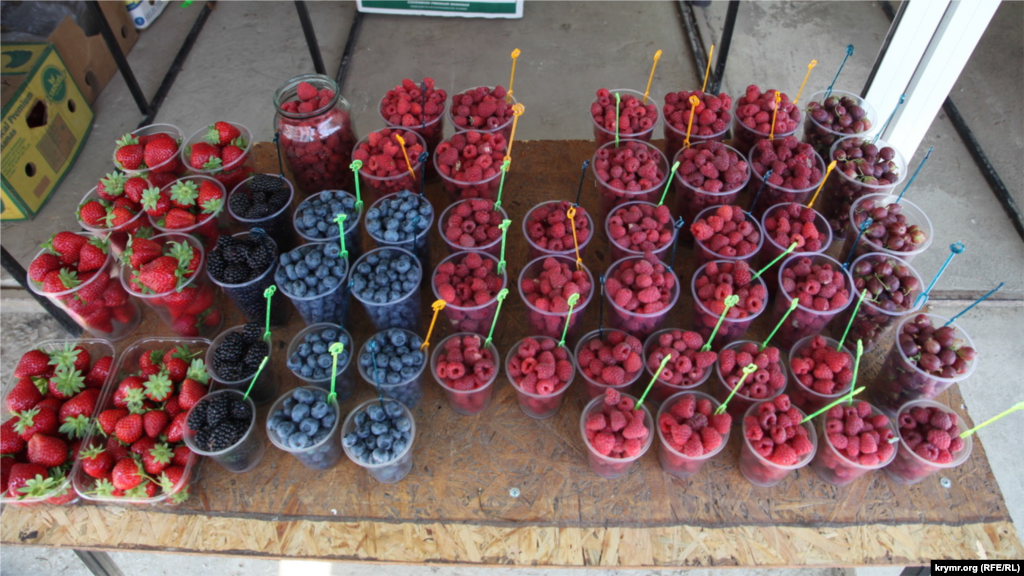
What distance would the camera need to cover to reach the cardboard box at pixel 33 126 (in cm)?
282

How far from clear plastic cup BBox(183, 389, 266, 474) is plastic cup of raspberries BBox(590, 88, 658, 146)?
1.32m

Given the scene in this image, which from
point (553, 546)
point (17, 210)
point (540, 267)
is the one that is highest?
point (540, 267)

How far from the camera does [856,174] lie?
1.82 meters

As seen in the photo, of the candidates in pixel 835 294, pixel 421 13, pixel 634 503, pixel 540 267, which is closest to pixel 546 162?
pixel 540 267

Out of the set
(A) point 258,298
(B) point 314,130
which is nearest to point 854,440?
(A) point 258,298

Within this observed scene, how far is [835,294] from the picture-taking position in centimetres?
155

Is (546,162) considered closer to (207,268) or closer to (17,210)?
(207,268)

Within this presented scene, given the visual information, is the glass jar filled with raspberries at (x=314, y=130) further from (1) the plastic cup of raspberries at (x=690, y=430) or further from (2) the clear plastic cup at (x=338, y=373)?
(1) the plastic cup of raspberries at (x=690, y=430)

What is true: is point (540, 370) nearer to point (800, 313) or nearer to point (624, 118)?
point (800, 313)

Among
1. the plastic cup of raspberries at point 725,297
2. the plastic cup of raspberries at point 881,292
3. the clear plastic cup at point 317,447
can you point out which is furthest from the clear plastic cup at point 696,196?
the clear plastic cup at point 317,447

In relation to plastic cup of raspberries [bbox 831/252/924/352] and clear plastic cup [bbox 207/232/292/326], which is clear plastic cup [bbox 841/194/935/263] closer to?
plastic cup of raspberries [bbox 831/252/924/352]

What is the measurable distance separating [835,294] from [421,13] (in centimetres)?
344

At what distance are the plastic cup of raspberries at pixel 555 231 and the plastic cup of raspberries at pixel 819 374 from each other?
2.06 feet

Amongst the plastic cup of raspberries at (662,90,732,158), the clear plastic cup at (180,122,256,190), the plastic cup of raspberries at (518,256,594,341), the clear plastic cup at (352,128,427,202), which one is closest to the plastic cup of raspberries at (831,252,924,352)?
the plastic cup of raspberries at (662,90,732,158)
